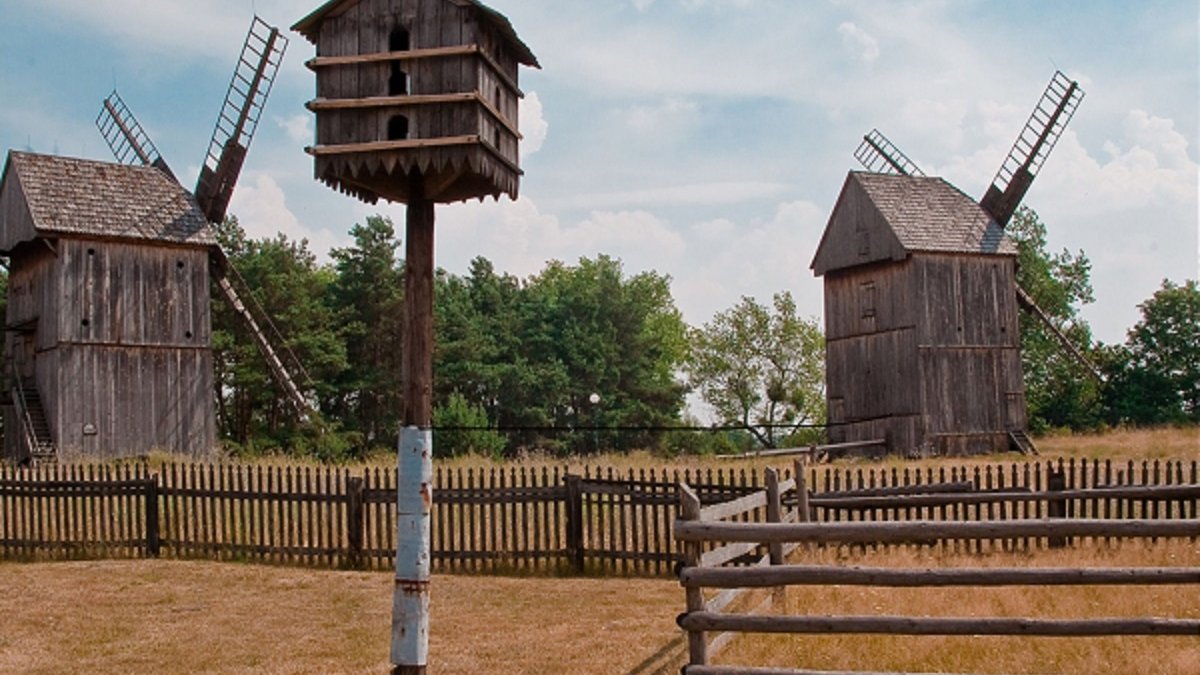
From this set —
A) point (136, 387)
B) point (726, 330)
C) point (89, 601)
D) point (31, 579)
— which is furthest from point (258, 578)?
point (726, 330)

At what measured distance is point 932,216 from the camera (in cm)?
3578

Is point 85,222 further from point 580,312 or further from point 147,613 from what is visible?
point 580,312

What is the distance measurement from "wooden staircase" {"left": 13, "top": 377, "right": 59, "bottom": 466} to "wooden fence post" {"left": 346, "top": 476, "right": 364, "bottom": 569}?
15.7 meters

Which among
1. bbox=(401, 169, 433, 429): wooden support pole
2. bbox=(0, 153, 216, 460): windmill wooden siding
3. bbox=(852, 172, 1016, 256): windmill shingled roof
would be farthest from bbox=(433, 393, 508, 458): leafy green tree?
bbox=(401, 169, 433, 429): wooden support pole

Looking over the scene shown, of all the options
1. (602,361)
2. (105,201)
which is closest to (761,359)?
(602,361)

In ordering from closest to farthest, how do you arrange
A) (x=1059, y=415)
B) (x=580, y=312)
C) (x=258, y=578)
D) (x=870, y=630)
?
1. (x=870, y=630)
2. (x=258, y=578)
3. (x=1059, y=415)
4. (x=580, y=312)

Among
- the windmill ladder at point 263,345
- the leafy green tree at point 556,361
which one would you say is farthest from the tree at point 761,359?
the windmill ladder at point 263,345

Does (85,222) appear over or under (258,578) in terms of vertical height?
over

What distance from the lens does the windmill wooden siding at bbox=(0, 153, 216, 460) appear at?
3050 centimetres

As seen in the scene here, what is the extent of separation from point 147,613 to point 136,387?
62.9ft

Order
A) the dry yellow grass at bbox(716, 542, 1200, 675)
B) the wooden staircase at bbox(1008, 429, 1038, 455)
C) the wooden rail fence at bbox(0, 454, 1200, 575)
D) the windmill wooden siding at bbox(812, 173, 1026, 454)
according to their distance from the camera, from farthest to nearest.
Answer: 1. the wooden staircase at bbox(1008, 429, 1038, 455)
2. the windmill wooden siding at bbox(812, 173, 1026, 454)
3. the wooden rail fence at bbox(0, 454, 1200, 575)
4. the dry yellow grass at bbox(716, 542, 1200, 675)

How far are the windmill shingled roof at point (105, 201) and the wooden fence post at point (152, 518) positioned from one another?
49.1ft

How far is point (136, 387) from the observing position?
31.3 meters

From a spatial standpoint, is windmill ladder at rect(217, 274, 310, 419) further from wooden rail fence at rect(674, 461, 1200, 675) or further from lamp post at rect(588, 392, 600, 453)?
wooden rail fence at rect(674, 461, 1200, 675)
